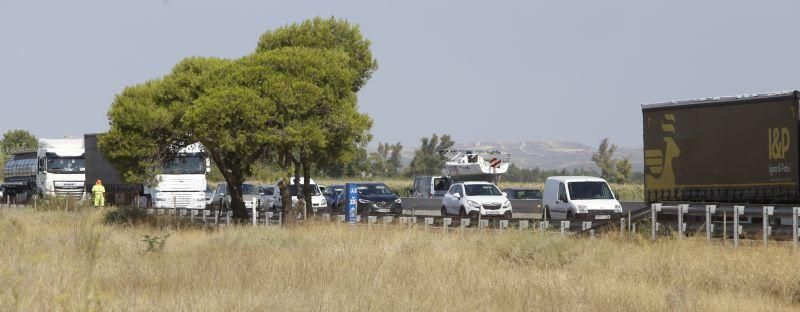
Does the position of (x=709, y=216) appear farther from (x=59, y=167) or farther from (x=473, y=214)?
(x=59, y=167)

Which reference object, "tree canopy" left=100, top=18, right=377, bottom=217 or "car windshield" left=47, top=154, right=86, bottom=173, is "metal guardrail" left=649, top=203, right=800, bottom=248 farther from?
"car windshield" left=47, top=154, right=86, bottom=173

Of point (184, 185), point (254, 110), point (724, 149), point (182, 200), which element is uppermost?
point (254, 110)

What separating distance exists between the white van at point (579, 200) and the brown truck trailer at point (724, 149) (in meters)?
3.89

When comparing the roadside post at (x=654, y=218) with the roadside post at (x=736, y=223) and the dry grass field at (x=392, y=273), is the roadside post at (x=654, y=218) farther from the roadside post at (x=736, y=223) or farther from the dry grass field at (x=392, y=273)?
the roadside post at (x=736, y=223)

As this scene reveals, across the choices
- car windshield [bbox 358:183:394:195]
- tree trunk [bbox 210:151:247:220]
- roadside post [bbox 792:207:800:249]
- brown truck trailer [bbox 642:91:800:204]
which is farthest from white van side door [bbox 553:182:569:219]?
car windshield [bbox 358:183:394:195]

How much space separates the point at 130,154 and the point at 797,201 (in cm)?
1825

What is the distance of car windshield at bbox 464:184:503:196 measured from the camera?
3953 centimetres

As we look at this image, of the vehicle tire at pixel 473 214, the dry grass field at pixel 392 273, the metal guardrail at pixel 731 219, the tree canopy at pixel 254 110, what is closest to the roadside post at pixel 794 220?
the metal guardrail at pixel 731 219

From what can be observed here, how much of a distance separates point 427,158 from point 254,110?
398 ft

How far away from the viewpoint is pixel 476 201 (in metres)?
38.6

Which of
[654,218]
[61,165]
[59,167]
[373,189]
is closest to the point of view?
[654,218]

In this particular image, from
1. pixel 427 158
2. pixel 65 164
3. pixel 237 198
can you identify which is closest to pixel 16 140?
pixel 427 158

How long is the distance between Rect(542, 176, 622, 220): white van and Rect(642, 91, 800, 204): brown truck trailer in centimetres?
389

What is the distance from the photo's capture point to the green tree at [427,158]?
5807 inches
